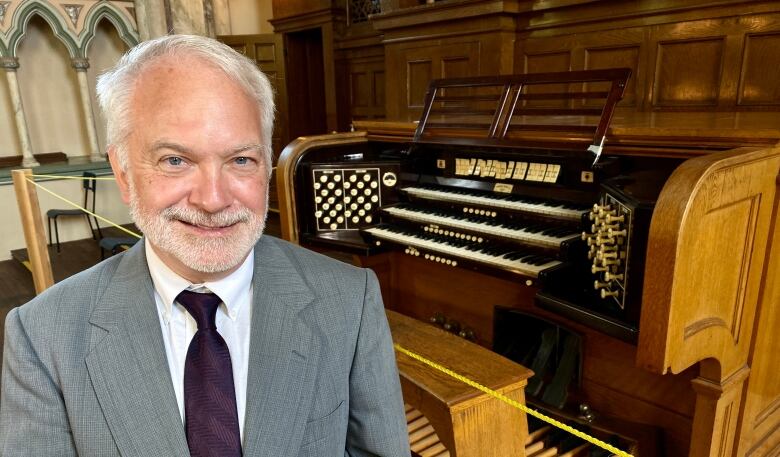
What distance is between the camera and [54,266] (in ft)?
19.9

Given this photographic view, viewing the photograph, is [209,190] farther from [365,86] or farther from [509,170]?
[365,86]

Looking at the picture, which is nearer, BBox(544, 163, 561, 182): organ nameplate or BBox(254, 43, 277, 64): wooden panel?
BBox(544, 163, 561, 182): organ nameplate

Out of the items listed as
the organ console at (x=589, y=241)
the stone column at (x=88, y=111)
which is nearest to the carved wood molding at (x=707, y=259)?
the organ console at (x=589, y=241)

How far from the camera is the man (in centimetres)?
103

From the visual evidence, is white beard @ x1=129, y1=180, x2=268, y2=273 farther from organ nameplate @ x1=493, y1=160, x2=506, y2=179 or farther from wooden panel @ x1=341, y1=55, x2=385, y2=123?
wooden panel @ x1=341, y1=55, x2=385, y2=123

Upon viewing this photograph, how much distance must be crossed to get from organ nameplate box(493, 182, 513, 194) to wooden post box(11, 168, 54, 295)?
3013 mm

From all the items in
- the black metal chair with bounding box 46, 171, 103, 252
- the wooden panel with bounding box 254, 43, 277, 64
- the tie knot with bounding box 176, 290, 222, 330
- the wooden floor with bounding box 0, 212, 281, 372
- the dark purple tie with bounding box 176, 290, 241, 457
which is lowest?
the wooden floor with bounding box 0, 212, 281, 372

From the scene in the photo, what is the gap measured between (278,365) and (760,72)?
2.72 metres

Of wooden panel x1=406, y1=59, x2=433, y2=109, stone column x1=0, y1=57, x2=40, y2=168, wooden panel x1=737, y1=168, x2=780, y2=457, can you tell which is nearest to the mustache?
wooden panel x1=737, y1=168, x2=780, y2=457

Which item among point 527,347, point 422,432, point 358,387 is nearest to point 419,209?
point 527,347

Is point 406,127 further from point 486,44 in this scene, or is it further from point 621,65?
point 621,65

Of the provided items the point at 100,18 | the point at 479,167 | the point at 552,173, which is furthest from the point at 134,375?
the point at 100,18

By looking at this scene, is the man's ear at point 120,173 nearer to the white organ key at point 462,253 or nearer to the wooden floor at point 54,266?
the white organ key at point 462,253

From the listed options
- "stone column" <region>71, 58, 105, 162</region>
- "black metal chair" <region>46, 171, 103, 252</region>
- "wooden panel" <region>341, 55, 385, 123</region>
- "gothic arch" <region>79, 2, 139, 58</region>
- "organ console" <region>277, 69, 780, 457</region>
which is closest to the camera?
"organ console" <region>277, 69, 780, 457</region>
